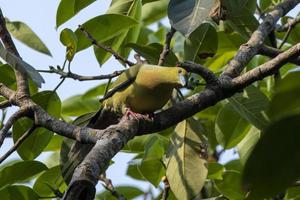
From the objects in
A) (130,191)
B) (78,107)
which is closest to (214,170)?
(130,191)

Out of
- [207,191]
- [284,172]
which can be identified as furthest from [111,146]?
[207,191]

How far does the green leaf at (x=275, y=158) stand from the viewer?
0.44 m

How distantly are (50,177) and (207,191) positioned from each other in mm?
852

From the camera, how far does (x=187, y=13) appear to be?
1996mm

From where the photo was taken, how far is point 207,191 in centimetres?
287

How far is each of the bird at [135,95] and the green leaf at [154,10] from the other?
3.37ft

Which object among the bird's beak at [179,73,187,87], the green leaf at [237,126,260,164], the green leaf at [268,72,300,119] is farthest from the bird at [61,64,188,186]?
the green leaf at [268,72,300,119]

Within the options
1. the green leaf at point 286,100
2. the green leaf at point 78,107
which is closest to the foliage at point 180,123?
the green leaf at point 78,107

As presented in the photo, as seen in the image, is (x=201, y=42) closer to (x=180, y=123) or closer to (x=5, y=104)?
(x=180, y=123)

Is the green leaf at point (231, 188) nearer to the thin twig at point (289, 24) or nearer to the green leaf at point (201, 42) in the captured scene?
the green leaf at point (201, 42)

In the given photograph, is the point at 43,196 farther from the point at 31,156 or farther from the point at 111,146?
the point at 111,146

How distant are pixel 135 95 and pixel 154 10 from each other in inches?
48.2

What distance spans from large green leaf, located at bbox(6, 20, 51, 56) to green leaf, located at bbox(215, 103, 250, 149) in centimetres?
98

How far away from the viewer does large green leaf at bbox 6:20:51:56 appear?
264 centimetres
